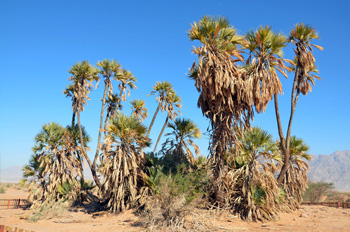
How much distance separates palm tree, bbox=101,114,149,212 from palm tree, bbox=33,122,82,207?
455 centimetres

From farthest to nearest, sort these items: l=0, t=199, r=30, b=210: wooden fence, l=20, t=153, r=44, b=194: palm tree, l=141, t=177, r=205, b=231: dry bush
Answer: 1. l=0, t=199, r=30, b=210: wooden fence
2. l=20, t=153, r=44, b=194: palm tree
3. l=141, t=177, r=205, b=231: dry bush

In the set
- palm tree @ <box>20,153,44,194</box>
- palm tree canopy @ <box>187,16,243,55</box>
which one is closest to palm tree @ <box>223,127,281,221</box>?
palm tree canopy @ <box>187,16,243,55</box>

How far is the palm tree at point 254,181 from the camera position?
11.8m

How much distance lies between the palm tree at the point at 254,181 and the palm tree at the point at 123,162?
465 cm

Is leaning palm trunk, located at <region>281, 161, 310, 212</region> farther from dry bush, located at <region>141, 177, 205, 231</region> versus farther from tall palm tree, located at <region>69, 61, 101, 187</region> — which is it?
tall palm tree, located at <region>69, 61, 101, 187</region>

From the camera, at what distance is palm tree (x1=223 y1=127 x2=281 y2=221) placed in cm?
1177

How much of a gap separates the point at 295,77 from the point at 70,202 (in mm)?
14909

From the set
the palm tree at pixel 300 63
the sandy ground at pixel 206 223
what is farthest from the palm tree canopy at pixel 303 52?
the sandy ground at pixel 206 223

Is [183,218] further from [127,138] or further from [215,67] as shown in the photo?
[215,67]

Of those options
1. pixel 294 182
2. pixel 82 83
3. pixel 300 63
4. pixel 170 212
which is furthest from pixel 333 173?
pixel 170 212

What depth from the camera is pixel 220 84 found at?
464 inches

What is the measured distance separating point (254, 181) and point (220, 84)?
465cm

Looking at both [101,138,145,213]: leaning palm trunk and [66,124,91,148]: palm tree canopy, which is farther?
[66,124,91,148]: palm tree canopy

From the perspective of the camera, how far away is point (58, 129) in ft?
56.5
